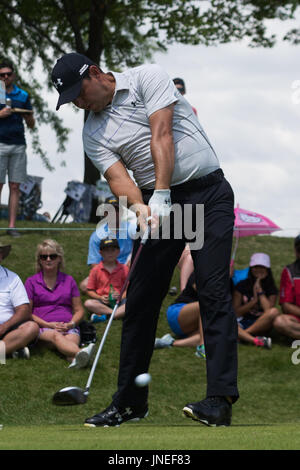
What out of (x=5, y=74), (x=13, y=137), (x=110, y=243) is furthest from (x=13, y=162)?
(x=110, y=243)

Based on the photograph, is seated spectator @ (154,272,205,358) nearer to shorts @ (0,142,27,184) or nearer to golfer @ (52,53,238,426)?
shorts @ (0,142,27,184)

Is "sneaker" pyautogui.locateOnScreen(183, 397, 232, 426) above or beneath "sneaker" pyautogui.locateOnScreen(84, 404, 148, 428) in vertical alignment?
above

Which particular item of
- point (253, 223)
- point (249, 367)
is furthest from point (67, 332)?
point (253, 223)

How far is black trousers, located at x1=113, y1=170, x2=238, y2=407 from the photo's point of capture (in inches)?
184

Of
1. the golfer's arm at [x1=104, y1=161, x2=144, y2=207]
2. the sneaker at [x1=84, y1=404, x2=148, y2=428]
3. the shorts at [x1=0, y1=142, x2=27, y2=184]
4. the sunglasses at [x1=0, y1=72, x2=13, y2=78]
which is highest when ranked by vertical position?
the sunglasses at [x1=0, y1=72, x2=13, y2=78]

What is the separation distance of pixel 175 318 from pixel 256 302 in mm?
1153

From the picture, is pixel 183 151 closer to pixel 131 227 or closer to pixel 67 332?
pixel 67 332

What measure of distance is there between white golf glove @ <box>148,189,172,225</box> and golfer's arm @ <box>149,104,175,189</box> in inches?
1.5

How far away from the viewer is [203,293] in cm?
475

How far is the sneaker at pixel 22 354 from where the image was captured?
8578mm

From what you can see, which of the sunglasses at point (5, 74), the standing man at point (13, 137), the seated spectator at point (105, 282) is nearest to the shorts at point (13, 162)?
the standing man at point (13, 137)

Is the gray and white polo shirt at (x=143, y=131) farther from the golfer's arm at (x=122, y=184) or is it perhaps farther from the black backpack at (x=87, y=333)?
the black backpack at (x=87, y=333)

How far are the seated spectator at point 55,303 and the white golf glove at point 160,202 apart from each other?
4.17m

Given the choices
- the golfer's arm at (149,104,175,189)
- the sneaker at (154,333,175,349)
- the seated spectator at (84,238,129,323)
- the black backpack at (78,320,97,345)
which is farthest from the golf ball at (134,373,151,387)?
the seated spectator at (84,238,129,323)
